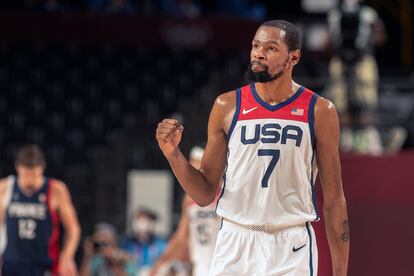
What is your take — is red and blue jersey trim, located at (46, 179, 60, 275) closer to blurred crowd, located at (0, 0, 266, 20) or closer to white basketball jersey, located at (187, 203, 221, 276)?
white basketball jersey, located at (187, 203, 221, 276)

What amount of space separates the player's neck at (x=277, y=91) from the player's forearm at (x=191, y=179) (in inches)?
20.8

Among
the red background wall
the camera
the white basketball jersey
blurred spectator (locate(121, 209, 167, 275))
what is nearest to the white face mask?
blurred spectator (locate(121, 209, 167, 275))

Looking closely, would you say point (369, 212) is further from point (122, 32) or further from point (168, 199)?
point (122, 32)

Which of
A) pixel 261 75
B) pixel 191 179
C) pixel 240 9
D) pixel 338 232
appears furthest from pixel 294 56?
pixel 240 9

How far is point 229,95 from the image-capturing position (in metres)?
5.40

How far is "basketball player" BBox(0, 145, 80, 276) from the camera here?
10289 mm

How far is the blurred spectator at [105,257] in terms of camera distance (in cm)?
1320

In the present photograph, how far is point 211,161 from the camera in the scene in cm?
541

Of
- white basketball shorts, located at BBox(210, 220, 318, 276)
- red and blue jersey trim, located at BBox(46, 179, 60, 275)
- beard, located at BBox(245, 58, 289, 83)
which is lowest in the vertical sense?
red and blue jersey trim, located at BBox(46, 179, 60, 275)

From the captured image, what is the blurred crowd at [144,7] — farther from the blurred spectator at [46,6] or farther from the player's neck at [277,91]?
the player's neck at [277,91]

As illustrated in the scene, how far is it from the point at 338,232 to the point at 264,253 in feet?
1.40

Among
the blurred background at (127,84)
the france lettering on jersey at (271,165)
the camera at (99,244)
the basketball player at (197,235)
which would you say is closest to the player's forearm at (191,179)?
the france lettering on jersey at (271,165)

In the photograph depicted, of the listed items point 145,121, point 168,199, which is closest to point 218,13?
point 145,121

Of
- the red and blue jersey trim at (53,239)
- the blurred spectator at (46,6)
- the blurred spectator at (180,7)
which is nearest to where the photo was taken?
the red and blue jersey trim at (53,239)
